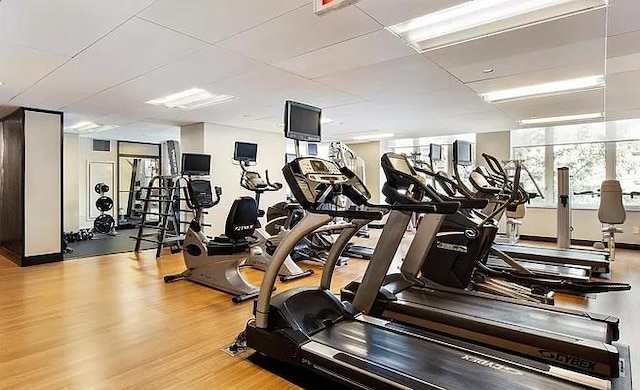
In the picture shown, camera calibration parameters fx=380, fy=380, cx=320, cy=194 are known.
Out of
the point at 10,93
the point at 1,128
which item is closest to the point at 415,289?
the point at 10,93

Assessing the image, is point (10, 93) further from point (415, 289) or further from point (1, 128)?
point (415, 289)

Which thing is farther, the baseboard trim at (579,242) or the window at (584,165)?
the window at (584,165)

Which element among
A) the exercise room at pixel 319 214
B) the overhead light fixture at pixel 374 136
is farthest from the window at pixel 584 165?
the overhead light fixture at pixel 374 136

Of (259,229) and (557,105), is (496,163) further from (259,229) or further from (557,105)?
(259,229)

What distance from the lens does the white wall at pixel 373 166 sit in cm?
1038

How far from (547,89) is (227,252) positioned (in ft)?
14.5

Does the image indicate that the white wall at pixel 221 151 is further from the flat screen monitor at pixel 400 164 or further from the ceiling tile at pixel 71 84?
the flat screen monitor at pixel 400 164

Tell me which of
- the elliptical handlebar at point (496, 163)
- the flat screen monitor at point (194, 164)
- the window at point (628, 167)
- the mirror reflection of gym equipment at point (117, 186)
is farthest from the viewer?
the mirror reflection of gym equipment at point (117, 186)

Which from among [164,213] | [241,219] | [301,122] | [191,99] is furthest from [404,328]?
[164,213]

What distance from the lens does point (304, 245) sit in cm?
594

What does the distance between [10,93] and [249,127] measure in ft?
12.7

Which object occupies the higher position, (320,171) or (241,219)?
(320,171)

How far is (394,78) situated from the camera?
426 cm

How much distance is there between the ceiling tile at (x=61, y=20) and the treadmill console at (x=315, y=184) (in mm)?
1427
